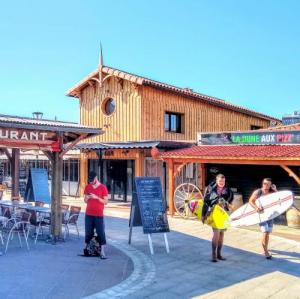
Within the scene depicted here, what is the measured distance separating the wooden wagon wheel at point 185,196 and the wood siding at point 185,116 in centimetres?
413

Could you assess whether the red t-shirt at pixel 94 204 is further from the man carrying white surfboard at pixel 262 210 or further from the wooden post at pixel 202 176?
the wooden post at pixel 202 176

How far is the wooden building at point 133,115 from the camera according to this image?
62.7 feet

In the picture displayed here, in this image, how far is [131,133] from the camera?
19.5m

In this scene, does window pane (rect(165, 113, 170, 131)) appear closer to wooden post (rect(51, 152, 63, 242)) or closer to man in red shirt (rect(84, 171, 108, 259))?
wooden post (rect(51, 152, 63, 242))

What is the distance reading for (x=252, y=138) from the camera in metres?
14.7

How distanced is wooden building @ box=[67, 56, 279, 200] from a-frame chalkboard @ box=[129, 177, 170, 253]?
7.43m

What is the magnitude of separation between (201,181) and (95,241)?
8269 mm

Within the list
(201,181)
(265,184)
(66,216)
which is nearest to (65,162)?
(201,181)

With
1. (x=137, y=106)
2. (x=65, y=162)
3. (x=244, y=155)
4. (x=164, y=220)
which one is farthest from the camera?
(x=65, y=162)

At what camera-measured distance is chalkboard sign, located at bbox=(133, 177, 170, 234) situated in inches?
367

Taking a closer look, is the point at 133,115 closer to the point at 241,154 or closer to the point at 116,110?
the point at 116,110

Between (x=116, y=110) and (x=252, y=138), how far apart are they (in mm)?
7919

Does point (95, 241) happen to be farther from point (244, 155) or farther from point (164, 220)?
point (244, 155)

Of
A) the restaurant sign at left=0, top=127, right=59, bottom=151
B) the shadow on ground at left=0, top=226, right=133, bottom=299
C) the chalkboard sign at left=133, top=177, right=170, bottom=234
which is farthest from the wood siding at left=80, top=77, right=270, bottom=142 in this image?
the shadow on ground at left=0, top=226, right=133, bottom=299
